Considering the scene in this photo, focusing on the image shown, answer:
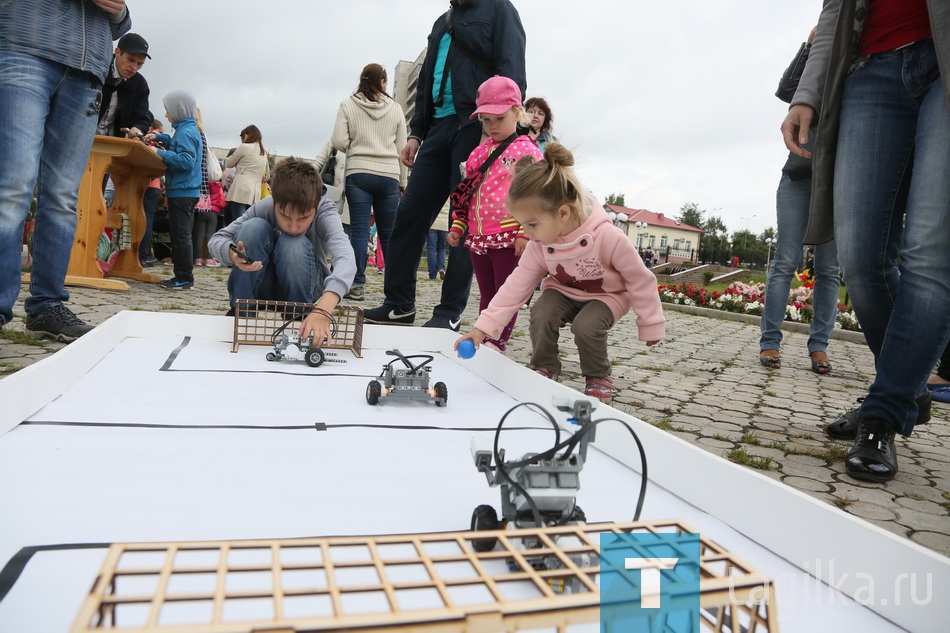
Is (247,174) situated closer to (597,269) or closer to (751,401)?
(597,269)

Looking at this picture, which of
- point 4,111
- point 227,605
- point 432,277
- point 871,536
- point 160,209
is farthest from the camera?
point 432,277

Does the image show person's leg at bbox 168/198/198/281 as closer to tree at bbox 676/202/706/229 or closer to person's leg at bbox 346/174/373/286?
person's leg at bbox 346/174/373/286

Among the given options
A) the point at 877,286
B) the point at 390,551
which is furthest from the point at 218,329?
the point at 877,286

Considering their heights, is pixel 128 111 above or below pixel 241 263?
above

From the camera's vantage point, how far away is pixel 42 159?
2734mm

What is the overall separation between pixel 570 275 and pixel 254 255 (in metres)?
1.46

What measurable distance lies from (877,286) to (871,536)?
131 centimetres

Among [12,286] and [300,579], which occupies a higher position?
[12,286]

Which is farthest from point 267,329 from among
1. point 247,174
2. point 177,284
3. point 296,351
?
point 247,174

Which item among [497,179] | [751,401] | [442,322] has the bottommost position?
[751,401]

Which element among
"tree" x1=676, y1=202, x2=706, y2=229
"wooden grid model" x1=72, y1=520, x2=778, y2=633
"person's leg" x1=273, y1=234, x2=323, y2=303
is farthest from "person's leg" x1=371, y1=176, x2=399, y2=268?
Answer: "tree" x1=676, y1=202, x2=706, y2=229

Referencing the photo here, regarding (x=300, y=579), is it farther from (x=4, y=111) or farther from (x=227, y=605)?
(x=4, y=111)

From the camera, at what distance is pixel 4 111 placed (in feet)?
7.88

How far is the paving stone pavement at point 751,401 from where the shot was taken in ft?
5.95
